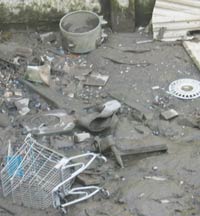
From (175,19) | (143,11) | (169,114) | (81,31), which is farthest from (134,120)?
(143,11)

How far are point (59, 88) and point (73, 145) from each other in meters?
1.09

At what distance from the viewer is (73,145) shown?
19.3 feet

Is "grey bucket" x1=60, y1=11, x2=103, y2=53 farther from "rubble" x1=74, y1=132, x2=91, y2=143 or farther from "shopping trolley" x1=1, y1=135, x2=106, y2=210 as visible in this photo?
"shopping trolley" x1=1, y1=135, x2=106, y2=210

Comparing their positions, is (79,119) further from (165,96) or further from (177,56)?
(177,56)

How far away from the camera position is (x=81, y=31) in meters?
7.55

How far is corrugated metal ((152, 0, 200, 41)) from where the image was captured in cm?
730

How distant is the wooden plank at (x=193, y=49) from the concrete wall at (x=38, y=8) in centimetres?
124

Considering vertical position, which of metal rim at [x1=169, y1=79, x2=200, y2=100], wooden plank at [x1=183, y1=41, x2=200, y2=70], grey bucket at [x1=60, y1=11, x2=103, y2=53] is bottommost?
metal rim at [x1=169, y1=79, x2=200, y2=100]

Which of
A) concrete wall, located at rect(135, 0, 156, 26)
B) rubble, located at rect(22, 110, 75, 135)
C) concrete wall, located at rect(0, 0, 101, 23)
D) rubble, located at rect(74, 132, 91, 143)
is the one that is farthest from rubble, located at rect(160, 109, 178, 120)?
concrete wall, located at rect(0, 0, 101, 23)

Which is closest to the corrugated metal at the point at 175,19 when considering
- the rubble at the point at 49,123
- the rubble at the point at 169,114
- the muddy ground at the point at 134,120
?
the muddy ground at the point at 134,120

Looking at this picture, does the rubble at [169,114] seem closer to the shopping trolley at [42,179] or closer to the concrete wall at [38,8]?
the shopping trolley at [42,179]

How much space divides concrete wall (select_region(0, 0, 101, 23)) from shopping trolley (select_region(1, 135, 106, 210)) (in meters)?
2.63

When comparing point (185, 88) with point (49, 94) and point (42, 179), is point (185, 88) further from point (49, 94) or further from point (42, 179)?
point (42, 179)

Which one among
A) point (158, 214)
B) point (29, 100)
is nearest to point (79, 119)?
point (29, 100)
